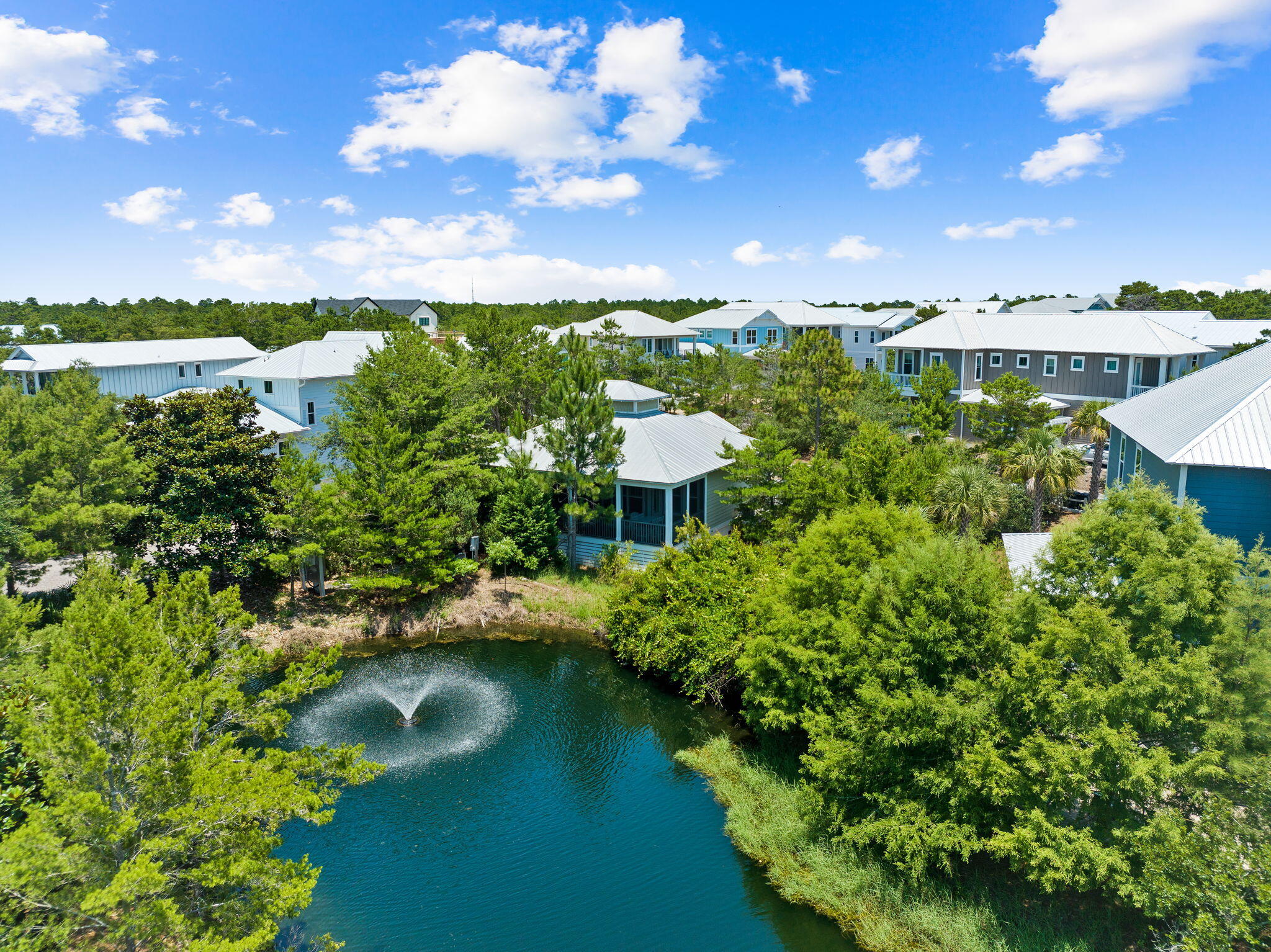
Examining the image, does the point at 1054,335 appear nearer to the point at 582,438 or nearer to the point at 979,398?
the point at 979,398

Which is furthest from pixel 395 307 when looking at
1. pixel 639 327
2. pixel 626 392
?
pixel 626 392

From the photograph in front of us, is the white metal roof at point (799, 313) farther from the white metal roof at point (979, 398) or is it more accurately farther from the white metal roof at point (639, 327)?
the white metal roof at point (979, 398)

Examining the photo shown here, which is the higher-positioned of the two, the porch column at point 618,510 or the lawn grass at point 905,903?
the porch column at point 618,510

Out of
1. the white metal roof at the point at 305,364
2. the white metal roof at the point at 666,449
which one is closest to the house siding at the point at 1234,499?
the white metal roof at the point at 666,449

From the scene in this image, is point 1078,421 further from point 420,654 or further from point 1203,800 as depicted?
point 420,654

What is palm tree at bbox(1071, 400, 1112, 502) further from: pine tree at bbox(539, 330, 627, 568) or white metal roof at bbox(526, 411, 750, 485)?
pine tree at bbox(539, 330, 627, 568)

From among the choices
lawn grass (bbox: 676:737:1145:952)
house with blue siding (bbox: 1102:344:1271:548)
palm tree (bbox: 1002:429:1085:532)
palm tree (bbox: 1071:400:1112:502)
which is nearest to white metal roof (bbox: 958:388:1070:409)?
palm tree (bbox: 1071:400:1112:502)
